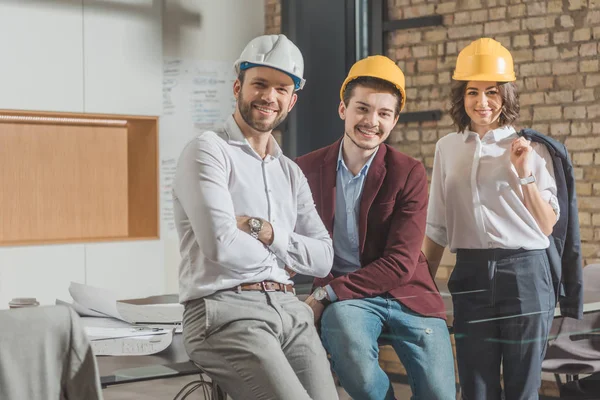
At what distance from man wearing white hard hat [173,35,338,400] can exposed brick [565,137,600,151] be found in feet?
6.11

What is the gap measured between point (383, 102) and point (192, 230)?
656 mm

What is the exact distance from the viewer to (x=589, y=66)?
3736 millimetres

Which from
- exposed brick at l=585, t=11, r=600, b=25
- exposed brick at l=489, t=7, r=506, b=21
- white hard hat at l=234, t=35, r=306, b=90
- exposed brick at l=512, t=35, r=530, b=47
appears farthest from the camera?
exposed brick at l=489, t=7, r=506, b=21

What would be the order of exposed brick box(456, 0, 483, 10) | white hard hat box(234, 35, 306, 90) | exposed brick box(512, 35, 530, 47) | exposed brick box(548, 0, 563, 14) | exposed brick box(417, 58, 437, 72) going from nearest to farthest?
white hard hat box(234, 35, 306, 90), exposed brick box(548, 0, 563, 14), exposed brick box(512, 35, 530, 47), exposed brick box(456, 0, 483, 10), exposed brick box(417, 58, 437, 72)

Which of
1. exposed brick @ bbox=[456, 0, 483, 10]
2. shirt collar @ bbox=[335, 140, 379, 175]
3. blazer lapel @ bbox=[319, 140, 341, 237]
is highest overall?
exposed brick @ bbox=[456, 0, 483, 10]

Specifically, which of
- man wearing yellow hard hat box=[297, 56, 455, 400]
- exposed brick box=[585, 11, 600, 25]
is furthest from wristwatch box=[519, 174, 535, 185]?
exposed brick box=[585, 11, 600, 25]

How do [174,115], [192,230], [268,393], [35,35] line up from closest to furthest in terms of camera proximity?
[268,393], [192,230], [35,35], [174,115]

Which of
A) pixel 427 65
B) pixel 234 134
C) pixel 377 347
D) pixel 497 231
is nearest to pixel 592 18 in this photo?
pixel 427 65

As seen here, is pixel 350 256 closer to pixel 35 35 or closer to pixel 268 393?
pixel 268 393

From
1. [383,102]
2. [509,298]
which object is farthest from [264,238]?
[509,298]

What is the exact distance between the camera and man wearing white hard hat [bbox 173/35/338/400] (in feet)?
6.53

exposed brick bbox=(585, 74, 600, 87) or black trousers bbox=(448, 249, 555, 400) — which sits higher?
exposed brick bbox=(585, 74, 600, 87)

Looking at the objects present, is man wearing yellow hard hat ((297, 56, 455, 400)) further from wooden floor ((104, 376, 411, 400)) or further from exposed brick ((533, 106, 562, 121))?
wooden floor ((104, 376, 411, 400))

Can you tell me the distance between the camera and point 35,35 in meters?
4.29
